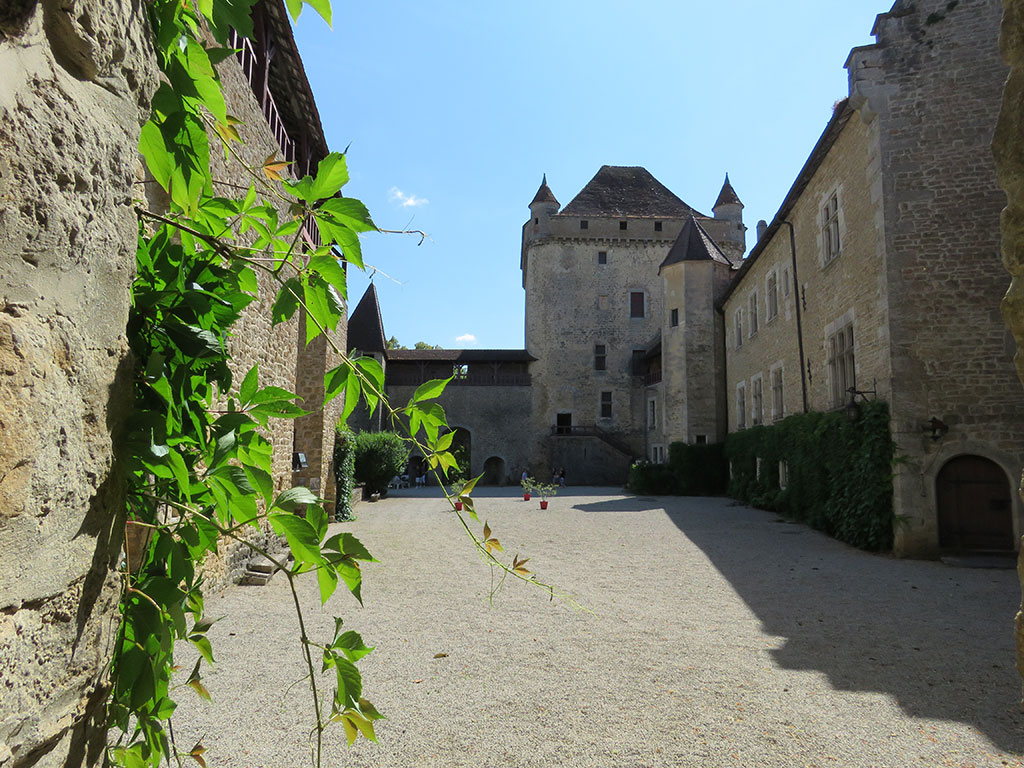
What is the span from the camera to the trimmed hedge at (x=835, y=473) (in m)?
9.65

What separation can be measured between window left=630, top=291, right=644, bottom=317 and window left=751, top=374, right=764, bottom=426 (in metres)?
16.8

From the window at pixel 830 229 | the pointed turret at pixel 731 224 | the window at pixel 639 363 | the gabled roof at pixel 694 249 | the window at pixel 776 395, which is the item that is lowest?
the window at pixel 776 395

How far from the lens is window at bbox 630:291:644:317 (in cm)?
3503

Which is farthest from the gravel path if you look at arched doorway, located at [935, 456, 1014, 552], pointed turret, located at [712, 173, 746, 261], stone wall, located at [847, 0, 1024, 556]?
pointed turret, located at [712, 173, 746, 261]

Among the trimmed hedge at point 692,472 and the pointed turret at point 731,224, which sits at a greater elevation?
the pointed turret at point 731,224

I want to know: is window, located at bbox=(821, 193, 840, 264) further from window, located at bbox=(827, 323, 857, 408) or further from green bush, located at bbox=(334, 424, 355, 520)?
green bush, located at bbox=(334, 424, 355, 520)

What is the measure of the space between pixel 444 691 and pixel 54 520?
3675 millimetres

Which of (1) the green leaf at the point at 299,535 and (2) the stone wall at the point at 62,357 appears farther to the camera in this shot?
(1) the green leaf at the point at 299,535

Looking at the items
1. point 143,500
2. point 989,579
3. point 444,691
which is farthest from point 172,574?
point 989,579

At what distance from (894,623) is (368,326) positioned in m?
27.0

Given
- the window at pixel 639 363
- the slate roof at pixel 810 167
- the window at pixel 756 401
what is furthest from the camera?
the window at pixel 639 363

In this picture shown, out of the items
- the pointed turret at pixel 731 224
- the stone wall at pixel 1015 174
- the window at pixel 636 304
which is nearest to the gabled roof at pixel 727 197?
the pointed turret at pixel 731 224

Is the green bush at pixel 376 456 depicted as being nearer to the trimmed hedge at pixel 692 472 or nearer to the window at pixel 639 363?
the trimmed hedge at pixel 692 472

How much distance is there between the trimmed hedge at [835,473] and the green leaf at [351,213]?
10.3 meters
